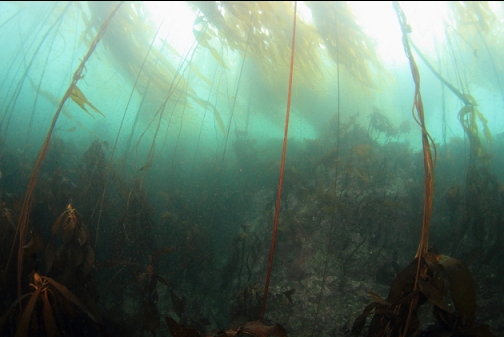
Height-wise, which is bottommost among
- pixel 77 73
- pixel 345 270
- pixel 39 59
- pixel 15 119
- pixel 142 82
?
pixel 345 270

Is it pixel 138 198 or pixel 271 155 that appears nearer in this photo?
pixel 138 198

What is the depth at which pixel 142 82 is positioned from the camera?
8.96 meters

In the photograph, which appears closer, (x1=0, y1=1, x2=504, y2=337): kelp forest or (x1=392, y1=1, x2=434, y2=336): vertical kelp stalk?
(x1=392, y1=1, x2=434, y2=336): vertical kelp stalk

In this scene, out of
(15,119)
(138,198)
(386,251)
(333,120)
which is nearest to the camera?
(138,198)

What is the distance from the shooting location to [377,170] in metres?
6.26

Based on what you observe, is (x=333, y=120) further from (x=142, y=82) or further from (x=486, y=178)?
(x=142, y=82)

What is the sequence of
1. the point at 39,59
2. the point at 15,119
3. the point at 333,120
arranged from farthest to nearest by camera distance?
the point at 39,59, the point at 15,119, the point at 333,120

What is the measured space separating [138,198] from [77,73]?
268 centimetres

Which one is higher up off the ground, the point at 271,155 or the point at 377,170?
the point at 271,155

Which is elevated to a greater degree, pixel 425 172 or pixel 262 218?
pixel 425 172

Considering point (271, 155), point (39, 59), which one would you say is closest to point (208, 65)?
point (271, 155)

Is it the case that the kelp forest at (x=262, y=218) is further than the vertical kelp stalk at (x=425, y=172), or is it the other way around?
the kelp forest at (x=262, y=218)

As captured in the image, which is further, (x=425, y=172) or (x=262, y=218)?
(x=262, y=218)

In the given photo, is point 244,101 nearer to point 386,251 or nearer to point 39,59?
point 386,251
